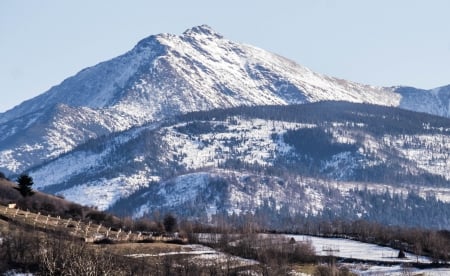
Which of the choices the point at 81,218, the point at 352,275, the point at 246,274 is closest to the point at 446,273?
the point at 352,275

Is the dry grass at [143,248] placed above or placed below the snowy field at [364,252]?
above

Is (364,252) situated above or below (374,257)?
above

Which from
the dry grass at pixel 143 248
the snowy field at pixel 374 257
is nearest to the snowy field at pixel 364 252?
the snowy field at pixel 374 257

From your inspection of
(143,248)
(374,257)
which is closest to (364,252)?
(374,257)

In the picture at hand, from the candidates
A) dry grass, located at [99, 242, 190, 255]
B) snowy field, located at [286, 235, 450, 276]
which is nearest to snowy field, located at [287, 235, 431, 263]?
snowy field, located at [286, 235, 450, 276]

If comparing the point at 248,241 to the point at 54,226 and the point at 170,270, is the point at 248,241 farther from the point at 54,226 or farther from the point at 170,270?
the point at 170,270

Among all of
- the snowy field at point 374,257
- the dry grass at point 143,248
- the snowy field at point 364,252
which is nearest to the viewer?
the dry grass at point 143,248

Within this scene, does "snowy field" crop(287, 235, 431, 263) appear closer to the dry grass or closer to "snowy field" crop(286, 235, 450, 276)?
"snowy field" crop(286, 235, 450, 276)

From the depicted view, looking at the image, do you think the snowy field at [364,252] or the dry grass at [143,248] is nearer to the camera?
the dry grass at [143,248]

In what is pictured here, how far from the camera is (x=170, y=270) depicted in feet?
427

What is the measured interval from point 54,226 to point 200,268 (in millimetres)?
39808

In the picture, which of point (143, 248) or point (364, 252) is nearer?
point (143, 248)

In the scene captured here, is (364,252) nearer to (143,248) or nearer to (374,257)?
(374,257)

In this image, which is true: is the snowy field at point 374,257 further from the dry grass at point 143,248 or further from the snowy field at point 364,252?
the dry grass at point 143,248
